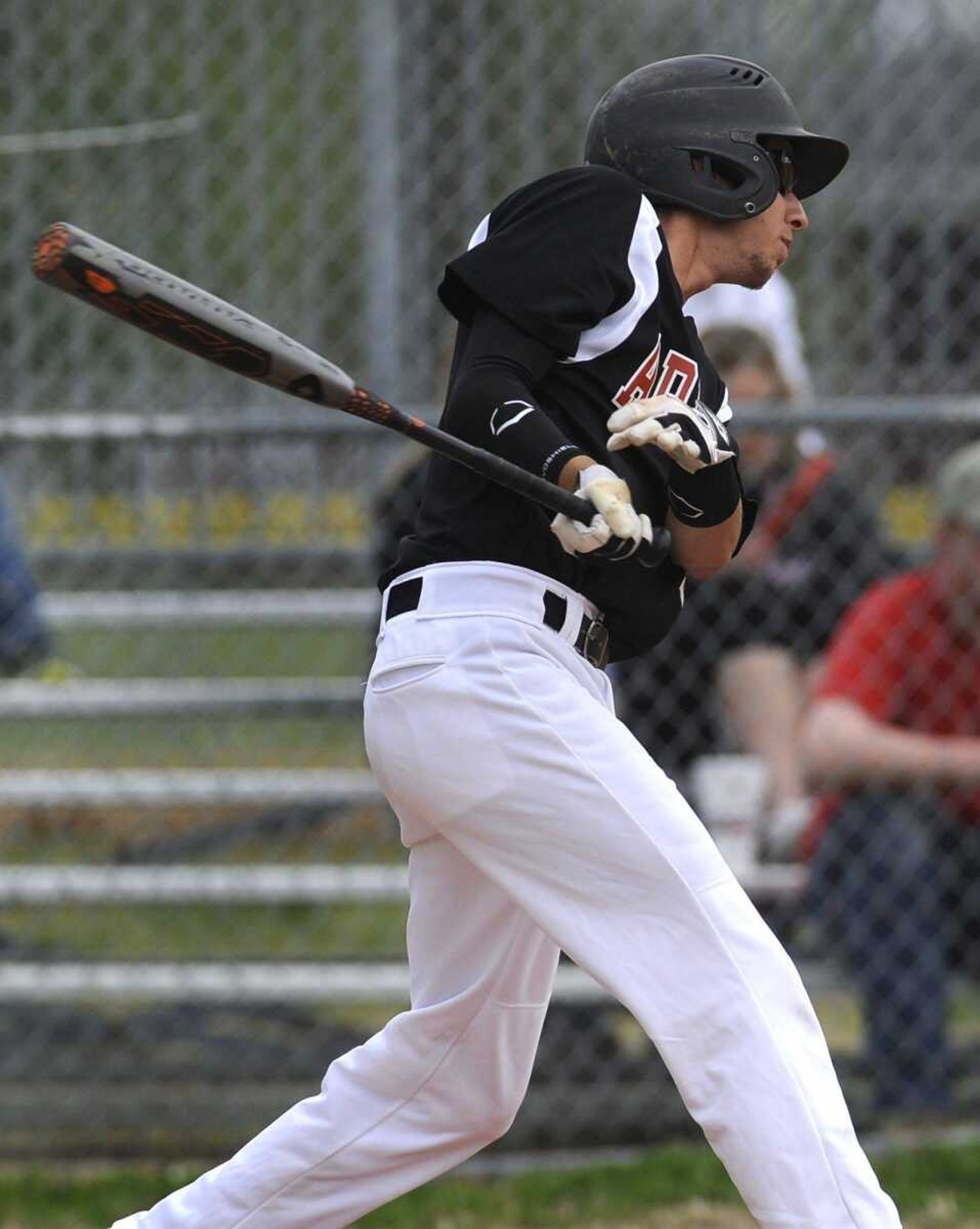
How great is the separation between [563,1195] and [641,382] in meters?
2.05

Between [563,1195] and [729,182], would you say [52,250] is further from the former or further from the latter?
[563,1195]

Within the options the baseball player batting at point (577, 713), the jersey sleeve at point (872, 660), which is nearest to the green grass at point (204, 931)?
the jersey sleeve at point (872, 660)

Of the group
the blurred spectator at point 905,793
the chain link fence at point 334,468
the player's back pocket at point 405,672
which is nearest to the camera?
the player's back pocket at point 405,672

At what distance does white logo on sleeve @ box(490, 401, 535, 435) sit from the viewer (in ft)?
7.18

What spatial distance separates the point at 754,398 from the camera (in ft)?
13.9

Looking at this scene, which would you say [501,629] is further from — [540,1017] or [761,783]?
[761,783]

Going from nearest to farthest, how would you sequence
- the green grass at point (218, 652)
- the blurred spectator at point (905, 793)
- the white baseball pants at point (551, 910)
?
the white baseball pants at point (551, 910) < the blurred spectator at point (905, 793) < the green grass at point (218, 652)

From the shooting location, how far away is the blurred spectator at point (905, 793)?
4.02 meters

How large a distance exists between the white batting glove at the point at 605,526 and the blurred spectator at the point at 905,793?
6.50 ft

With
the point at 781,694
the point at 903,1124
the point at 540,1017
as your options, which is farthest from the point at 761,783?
the point at 540,1017

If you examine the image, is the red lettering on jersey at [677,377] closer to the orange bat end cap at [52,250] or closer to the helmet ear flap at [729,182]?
the helmet ear flap at [729,182]

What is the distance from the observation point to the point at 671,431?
2.15m

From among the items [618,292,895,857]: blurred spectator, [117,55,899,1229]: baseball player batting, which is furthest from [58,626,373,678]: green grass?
[117,55,899,1229]: baseball player batting

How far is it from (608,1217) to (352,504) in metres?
1.78
